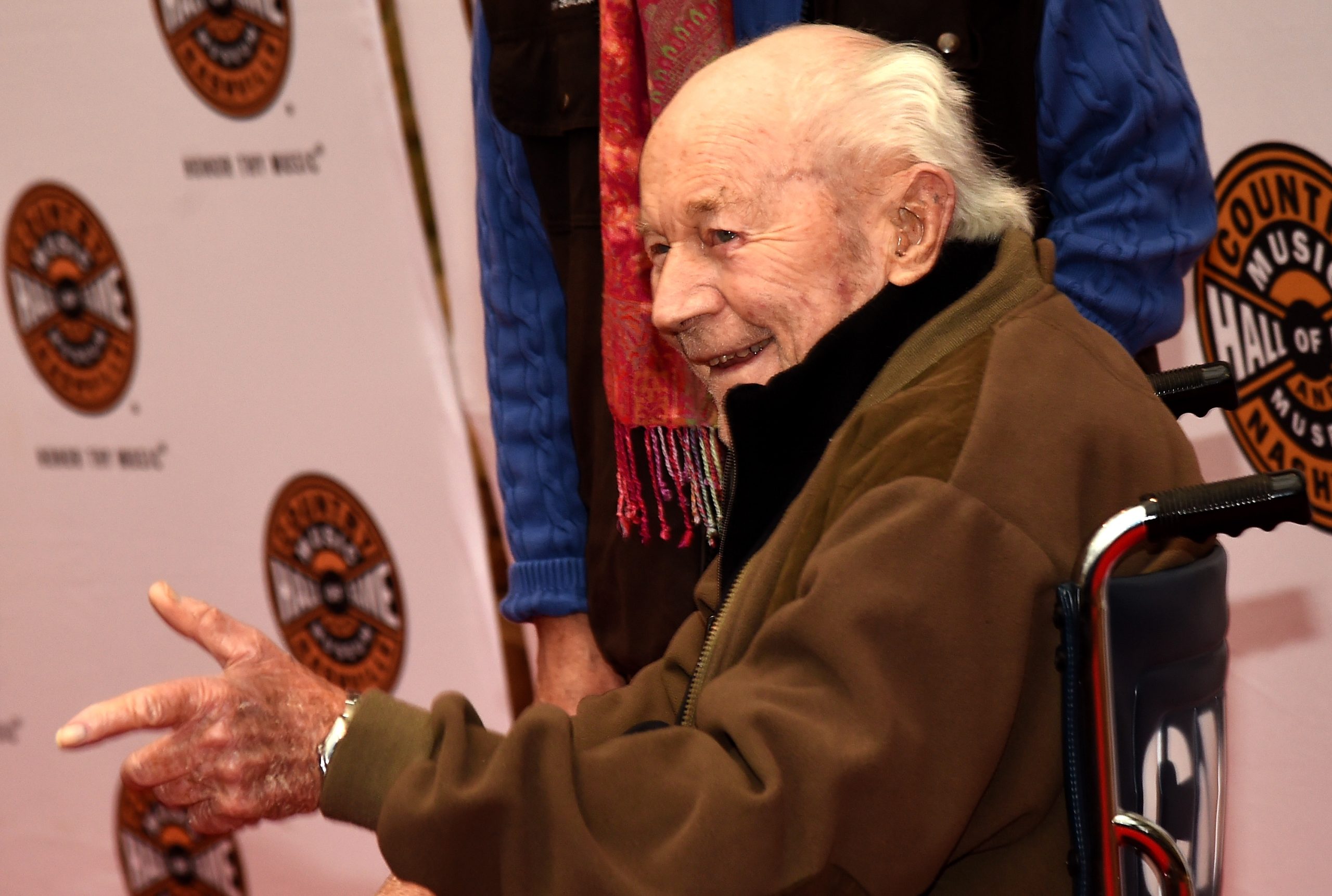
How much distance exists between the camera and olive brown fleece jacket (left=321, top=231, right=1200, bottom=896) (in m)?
0.84

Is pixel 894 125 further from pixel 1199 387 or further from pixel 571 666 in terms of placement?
pixel 571 666

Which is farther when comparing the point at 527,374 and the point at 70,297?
the point at 70,297

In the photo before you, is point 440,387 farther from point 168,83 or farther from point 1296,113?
point 1296,113

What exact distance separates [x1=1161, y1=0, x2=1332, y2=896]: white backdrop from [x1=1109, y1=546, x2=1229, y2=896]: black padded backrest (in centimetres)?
88

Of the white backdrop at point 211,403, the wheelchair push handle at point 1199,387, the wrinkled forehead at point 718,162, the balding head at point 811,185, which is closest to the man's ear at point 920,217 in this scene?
the balding head at point 811,185

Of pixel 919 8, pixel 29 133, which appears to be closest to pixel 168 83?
pixel 29 133

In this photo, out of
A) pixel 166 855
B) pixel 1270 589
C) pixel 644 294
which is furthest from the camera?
pixel 166 855

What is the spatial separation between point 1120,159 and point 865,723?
79cm

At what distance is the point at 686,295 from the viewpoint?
3.94ft

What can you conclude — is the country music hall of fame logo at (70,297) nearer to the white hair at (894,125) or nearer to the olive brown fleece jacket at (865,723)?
the white hair at (894,125)

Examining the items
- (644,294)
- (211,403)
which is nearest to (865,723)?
(644,294)

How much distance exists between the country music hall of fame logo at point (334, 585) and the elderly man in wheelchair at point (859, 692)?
1.55 metres

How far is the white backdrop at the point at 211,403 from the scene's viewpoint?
237 centimetres

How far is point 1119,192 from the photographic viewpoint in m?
1.37
